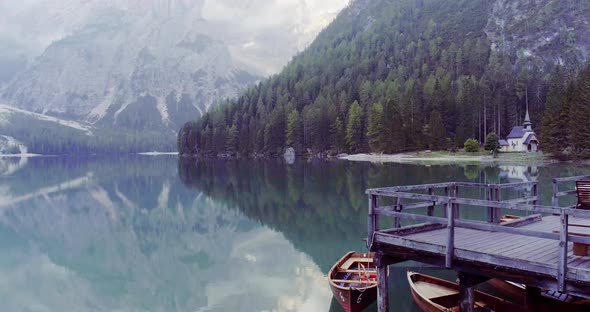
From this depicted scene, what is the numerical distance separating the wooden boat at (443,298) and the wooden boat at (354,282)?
5.64 feet

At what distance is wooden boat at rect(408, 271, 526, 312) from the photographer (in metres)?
14.3

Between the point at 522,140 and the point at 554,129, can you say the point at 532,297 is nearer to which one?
the point at 554,129

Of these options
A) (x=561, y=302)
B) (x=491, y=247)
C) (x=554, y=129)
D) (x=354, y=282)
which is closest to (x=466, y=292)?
(x=491, y=247)

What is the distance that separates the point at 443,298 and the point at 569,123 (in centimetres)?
8764

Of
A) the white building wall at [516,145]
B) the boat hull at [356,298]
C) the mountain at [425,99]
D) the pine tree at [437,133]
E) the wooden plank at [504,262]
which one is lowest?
the boat hull at [356,298]

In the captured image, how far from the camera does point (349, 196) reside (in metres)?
50.5

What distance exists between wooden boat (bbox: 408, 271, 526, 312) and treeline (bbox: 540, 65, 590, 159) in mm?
81394

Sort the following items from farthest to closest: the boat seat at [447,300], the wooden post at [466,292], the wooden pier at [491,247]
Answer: the boat seat at [447,300] → the wooden post at [466,292] → the wooden pier at [491,247]

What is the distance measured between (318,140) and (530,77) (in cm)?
7071

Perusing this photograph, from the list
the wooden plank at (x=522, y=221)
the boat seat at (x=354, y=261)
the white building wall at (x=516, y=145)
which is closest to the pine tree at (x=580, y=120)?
the white building wall at (x=516, y=145)

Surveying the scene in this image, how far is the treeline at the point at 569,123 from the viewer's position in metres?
83.9

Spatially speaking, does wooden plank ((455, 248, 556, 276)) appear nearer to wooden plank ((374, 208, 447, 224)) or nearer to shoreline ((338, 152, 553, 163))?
wooden plank ((374, 208, 447, 224))

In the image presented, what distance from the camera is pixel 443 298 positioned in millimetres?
15500

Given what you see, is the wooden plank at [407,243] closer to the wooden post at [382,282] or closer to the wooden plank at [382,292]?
the wooden post at [382,282]
